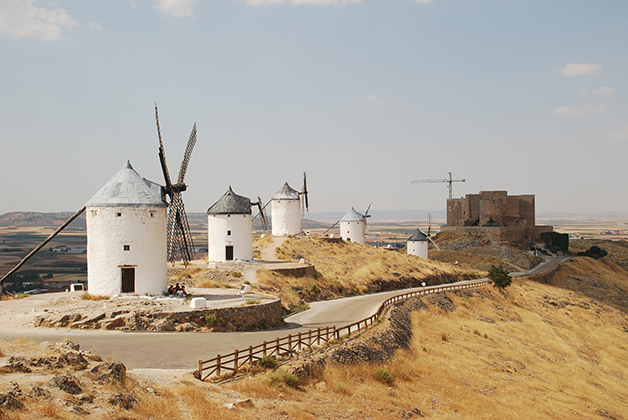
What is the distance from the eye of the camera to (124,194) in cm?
2119

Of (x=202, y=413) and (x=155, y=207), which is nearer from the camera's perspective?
(x=202, y=413)

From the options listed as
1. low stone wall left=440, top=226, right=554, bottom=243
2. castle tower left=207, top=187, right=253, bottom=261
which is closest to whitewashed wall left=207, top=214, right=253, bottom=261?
castle tower left=207, top=187, right=253, bottom=261

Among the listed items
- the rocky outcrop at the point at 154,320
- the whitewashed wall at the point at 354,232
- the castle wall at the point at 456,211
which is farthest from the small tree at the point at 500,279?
the rocky outcrop at the point at 154,320

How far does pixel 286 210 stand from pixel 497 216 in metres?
31.6

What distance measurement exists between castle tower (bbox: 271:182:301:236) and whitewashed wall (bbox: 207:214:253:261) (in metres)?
15.3

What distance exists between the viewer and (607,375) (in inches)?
1030

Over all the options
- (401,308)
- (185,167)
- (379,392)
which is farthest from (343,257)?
(379,392)

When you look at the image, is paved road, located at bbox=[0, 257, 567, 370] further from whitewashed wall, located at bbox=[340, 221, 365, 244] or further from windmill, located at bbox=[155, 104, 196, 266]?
whitewashed wall, located at bbox=[340, 221, 365, 244]

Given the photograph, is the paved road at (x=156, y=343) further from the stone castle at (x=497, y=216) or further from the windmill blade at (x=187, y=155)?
the stone castle at (x=497, y=216)

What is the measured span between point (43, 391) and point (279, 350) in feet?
24.4

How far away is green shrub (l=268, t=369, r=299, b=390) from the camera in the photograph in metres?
13.0

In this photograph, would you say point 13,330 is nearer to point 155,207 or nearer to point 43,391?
point 155,207

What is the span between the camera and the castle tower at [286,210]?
49.3 metres

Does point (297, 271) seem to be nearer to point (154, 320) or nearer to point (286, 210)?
point (154, 320)
